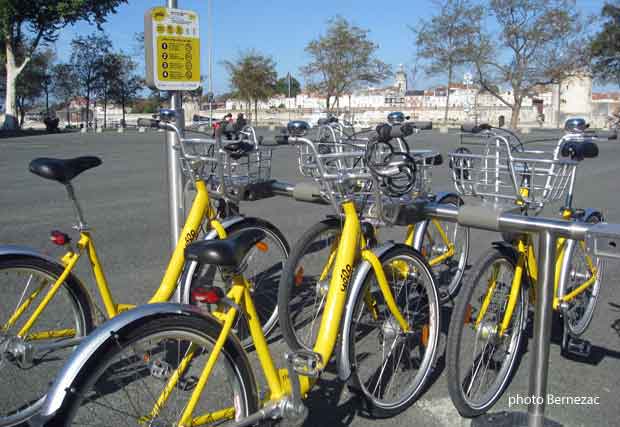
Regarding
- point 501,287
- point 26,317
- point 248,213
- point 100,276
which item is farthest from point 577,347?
point 248,213

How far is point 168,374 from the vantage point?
221cm

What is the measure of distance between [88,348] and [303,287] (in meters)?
2.10

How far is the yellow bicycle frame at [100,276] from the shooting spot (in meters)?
2.85

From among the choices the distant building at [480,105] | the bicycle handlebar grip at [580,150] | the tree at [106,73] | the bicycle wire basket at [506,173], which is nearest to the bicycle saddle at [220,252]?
the bicycle wire basket at [506,173]

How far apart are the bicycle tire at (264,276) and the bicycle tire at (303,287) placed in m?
0.21

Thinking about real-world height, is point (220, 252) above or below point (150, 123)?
below

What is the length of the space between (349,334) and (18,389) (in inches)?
67.2

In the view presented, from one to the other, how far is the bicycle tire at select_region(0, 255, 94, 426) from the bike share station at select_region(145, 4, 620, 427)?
106 cm

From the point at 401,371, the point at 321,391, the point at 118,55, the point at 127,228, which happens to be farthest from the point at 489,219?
the point at 118,55

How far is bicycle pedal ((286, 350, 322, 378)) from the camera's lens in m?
2.41

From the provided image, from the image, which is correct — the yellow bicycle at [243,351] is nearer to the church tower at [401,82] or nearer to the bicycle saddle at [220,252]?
the bicycle saddle at [220,252]

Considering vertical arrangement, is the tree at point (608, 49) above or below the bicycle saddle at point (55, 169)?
above

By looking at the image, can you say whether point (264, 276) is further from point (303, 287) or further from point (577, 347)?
point (577, 347)

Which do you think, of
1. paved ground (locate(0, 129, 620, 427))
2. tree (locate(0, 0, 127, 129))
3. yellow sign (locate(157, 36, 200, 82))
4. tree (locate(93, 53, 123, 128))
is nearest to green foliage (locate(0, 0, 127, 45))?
tree (locate(0, 0, 127, 129))
